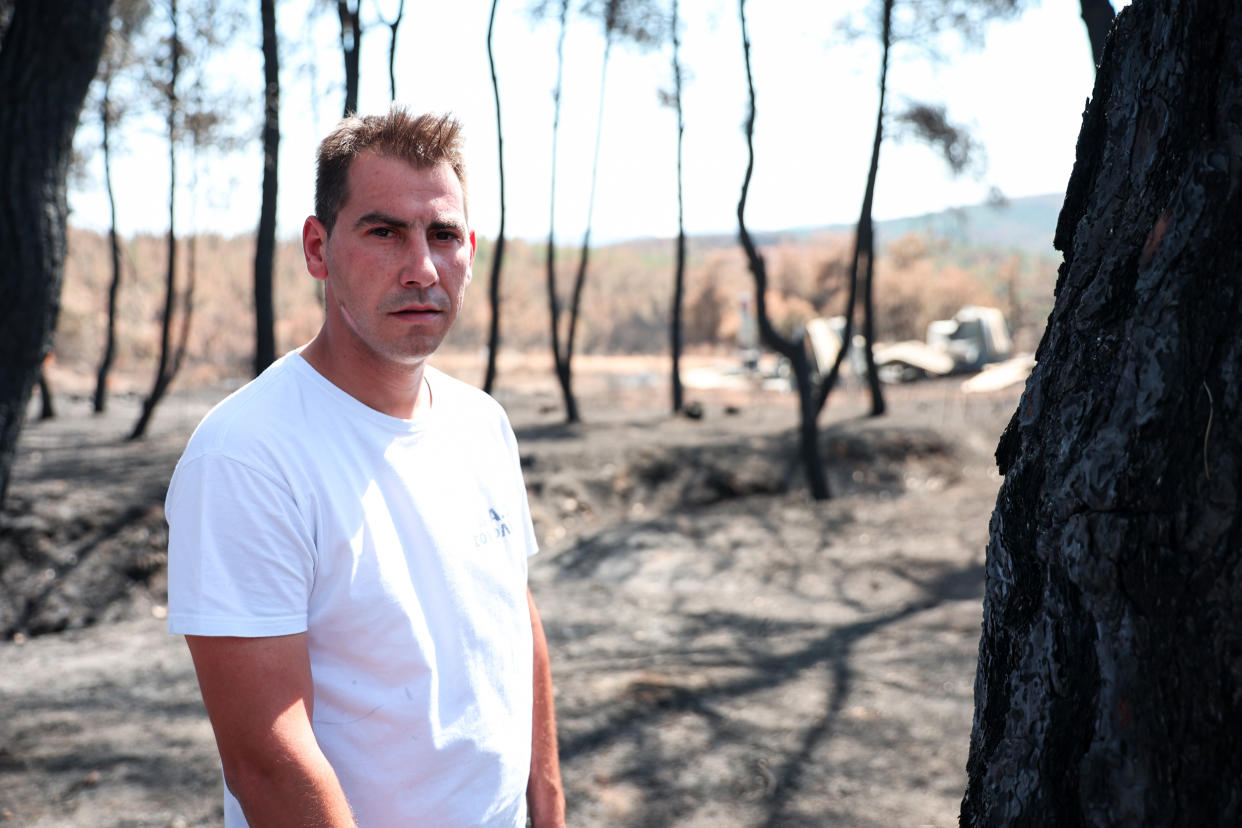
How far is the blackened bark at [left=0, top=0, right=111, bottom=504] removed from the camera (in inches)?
133

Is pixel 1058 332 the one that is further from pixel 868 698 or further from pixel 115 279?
pixel 115 279

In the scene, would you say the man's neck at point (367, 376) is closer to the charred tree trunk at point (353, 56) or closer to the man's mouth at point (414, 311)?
the man's mouth at point (414, 311)

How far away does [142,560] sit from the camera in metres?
7.50

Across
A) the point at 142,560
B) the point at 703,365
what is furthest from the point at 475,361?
the point at 142,560

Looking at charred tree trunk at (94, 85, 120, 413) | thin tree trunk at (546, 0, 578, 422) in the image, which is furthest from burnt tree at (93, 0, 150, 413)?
thin tree trunk at (546, 0, 578, 422)

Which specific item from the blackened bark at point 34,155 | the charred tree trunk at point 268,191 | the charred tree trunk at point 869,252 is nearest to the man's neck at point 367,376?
the blackened bark at point 34,155

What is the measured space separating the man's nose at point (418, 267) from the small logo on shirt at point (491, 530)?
0.44 m

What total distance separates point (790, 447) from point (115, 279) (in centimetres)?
1008

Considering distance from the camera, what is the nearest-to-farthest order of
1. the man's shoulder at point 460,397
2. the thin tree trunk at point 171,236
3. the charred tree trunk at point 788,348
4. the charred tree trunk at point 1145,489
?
the charred tree trunk at point 1145,489 → the man's shoulder at point 460,397 → the charred tree trunk at point 788,348 → the thin tree trunk at point 171,236

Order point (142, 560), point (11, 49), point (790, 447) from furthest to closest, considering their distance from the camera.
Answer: point (790, 447), point (142, 560), point (11, 49)

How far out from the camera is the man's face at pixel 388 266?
1654 mm

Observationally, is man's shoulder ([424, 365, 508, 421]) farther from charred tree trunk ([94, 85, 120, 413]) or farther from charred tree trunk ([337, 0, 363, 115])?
charred tree trunk ([94, 85, 120, 413])

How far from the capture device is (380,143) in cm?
167

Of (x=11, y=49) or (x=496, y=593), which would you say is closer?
(x=496, y=593)
